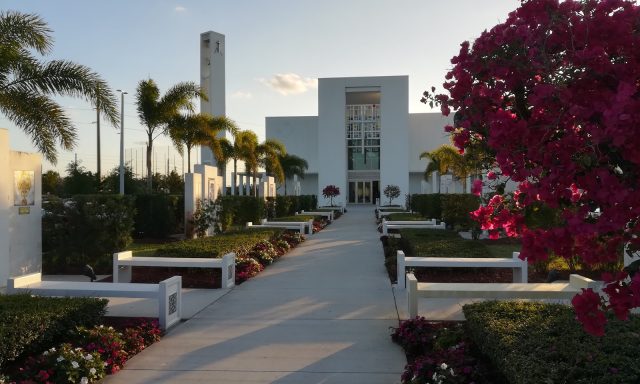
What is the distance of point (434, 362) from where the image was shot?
15.0 feet

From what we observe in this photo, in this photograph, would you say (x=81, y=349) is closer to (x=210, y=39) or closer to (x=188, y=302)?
(x=188, y=302)

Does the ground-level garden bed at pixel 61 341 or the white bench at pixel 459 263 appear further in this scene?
the white bench at pixel 459 263

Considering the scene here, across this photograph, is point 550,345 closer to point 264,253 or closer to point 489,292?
point 489,292

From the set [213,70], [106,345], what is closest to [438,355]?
[106,345]

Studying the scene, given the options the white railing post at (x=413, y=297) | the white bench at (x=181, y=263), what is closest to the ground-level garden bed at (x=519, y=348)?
the white railing post at (x=413, y=297)

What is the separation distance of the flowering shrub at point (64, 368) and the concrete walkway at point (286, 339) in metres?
0.32

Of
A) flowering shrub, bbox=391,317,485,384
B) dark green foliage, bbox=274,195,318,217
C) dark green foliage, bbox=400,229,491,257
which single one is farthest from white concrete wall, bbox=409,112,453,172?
flowering shrub, bbox=391,317,485,384

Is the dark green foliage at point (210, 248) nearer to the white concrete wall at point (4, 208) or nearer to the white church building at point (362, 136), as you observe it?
the white concrete wall at point (4, 208)

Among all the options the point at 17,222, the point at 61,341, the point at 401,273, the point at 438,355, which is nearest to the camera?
the point at 438,355

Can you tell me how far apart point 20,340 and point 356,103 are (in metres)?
51.6

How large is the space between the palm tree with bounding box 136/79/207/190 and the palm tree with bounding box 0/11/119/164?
7.48m

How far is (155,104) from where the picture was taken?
20656 millimetres

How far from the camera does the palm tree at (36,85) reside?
11.8m

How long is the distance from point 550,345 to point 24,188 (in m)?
9.27
